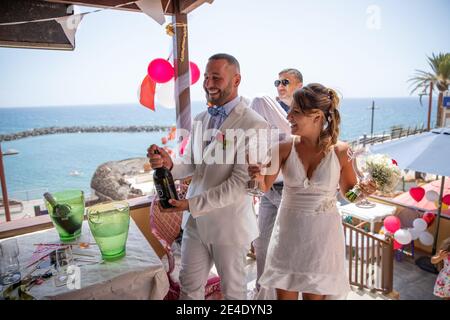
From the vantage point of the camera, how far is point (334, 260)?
1.42 meters

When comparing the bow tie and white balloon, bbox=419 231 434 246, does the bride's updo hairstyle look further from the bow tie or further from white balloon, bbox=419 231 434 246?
white balloon, bbox=419 231 434 246

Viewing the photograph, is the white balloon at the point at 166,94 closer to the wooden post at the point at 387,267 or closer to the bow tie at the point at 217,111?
the bow tie at the point at 217,111

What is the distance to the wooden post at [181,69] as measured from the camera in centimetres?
280

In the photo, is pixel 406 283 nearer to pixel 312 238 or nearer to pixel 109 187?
pixel 312 238

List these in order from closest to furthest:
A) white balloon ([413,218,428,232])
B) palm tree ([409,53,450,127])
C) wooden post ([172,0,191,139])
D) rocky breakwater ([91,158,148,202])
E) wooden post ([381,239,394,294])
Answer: wooden post ([172,0,191,139])
wooden post ([381,239,394,294])
white balloon ([413,218,428,232])
palm tree ([409,53,450,127])
rocky breakwater ([91,158,148,202])

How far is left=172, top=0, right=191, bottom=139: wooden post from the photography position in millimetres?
2803

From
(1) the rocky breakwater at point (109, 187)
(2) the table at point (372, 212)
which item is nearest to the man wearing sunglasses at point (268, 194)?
(2) the table at point (372, 212)

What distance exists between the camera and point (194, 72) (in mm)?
3098

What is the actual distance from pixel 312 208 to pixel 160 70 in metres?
2.19

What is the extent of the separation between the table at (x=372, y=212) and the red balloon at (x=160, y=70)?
3811 millimetres

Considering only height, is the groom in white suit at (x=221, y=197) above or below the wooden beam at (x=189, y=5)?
below

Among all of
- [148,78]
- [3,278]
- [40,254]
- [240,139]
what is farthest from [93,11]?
[3,278]

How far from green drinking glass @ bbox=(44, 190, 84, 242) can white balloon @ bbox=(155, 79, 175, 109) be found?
5.55ft

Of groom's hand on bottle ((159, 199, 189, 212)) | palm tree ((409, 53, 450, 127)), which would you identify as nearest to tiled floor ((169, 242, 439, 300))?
groom's hand on bottle ((159, 199, 189, 212))
